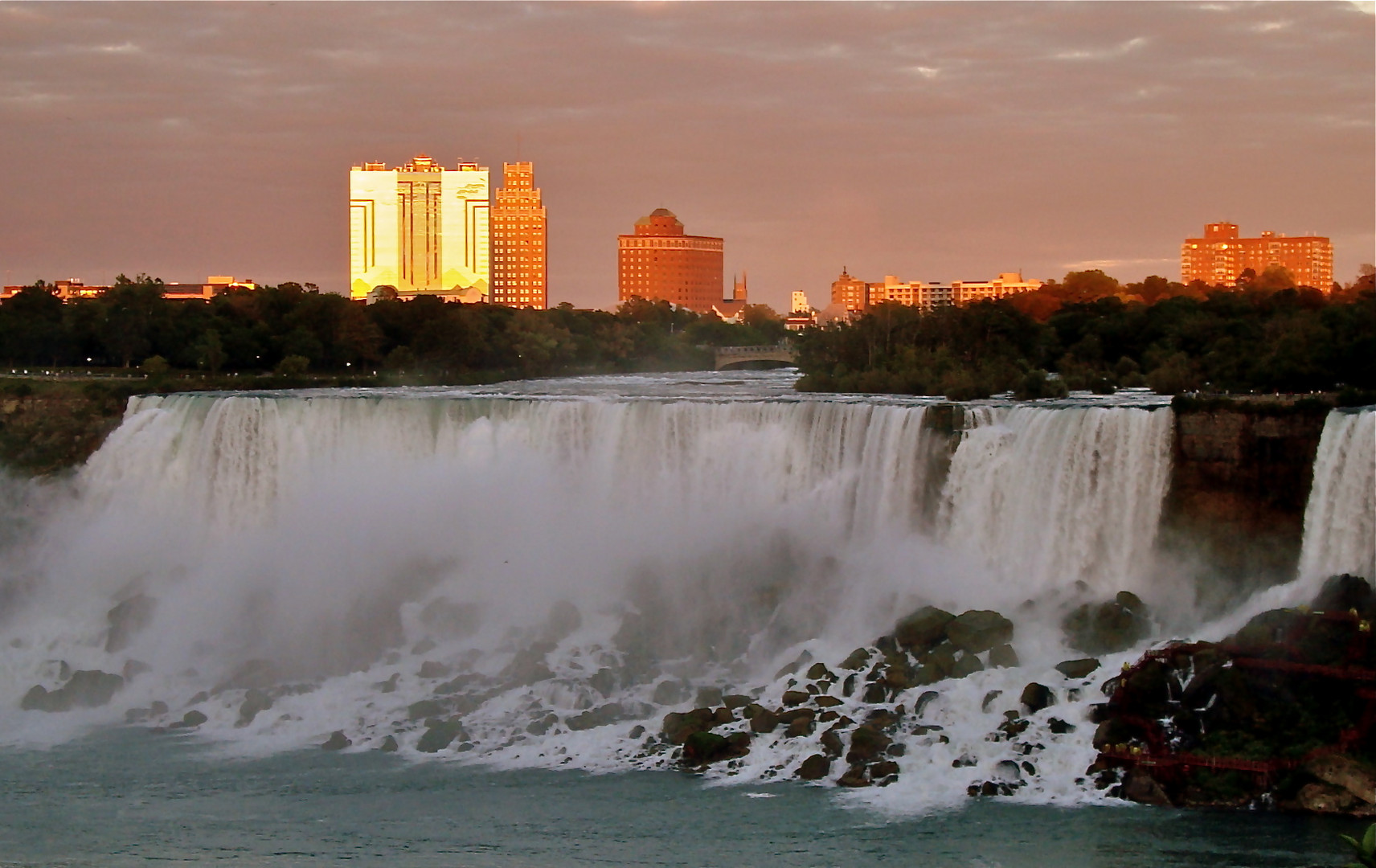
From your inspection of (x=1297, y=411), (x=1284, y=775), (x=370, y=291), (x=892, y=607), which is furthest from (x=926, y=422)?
(x=370, y=291)

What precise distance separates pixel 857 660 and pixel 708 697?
7.49 feet

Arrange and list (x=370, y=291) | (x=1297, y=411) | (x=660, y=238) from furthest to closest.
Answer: (x=660, y=238)
(x=370, y=291)
(x=1297, y=411)

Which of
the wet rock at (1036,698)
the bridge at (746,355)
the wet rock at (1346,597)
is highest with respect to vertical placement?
the bridge at (746,355)

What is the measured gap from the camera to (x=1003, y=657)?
2308 cm

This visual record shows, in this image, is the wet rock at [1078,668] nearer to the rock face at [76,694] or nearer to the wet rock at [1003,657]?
the wet rock at [1003,657]

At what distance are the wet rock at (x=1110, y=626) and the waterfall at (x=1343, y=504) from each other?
2385 mm

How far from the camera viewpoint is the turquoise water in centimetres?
1822

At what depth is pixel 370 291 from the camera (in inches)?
→ 5846

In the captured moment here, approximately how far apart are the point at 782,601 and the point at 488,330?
34.8m

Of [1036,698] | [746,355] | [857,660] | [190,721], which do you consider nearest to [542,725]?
[857,660]

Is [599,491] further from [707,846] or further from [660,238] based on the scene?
[660,238]

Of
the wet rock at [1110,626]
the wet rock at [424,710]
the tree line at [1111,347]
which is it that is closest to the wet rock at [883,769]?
the wet rock at [1110,626]

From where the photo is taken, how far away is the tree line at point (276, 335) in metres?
51.0

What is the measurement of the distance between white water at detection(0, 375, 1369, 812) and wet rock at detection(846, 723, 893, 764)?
36 centimetres
